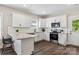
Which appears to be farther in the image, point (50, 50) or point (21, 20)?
point (50, 50)

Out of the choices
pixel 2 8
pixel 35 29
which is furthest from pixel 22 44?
pixel 2 8

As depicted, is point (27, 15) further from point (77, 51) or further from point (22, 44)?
point (77, 51)

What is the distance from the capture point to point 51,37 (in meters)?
2.90

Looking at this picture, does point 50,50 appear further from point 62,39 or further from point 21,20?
point 21,20

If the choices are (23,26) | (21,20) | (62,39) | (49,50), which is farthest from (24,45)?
(62,39)

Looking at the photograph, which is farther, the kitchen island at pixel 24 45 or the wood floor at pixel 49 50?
the wood floor at pixel 49 50

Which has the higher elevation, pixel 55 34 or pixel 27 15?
pixel 27 15

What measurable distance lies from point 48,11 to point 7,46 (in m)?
1.75

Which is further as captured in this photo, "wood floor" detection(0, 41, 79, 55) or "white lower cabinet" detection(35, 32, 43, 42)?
"white lower cabinet" detection(35, 32, 43, 42)

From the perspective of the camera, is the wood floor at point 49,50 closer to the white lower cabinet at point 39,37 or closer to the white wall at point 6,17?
the white lower cabinet at point 39,37

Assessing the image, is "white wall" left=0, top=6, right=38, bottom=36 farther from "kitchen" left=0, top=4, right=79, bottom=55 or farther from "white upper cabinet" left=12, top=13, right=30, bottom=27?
"white upper cabinet" left=12, top=13, right=30, bottom=27

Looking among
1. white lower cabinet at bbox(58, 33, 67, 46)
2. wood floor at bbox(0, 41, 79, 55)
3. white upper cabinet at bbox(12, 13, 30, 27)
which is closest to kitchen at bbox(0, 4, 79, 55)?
white upper cabinet at bbox(12, 13, 30, 27)

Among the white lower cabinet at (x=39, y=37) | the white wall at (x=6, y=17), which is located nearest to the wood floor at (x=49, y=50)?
the white lower cabinet at (x=39, y=37)
